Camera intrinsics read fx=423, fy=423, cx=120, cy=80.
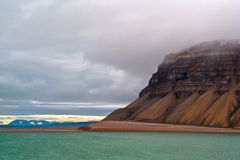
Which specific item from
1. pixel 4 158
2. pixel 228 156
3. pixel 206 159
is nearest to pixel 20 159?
pixel 4 158

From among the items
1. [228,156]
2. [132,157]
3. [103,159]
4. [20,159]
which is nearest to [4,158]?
[20,159]

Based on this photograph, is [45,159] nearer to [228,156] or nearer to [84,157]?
[84,157]

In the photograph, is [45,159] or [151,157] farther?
[151,157]

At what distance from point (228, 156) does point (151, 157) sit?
1351 cm

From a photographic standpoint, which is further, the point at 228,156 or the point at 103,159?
the point at 228,156

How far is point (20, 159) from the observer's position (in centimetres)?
6431

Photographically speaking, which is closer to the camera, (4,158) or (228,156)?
(4,158)

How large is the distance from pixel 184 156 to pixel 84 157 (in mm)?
16869

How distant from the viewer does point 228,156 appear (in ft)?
236

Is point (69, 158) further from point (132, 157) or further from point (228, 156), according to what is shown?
point (228, 156)

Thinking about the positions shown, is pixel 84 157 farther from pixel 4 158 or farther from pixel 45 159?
pixel 4 158

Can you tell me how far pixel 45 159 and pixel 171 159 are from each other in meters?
19.7

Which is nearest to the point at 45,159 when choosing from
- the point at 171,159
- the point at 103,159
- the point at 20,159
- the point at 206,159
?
the point at 20,159

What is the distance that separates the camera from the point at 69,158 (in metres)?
67.1
